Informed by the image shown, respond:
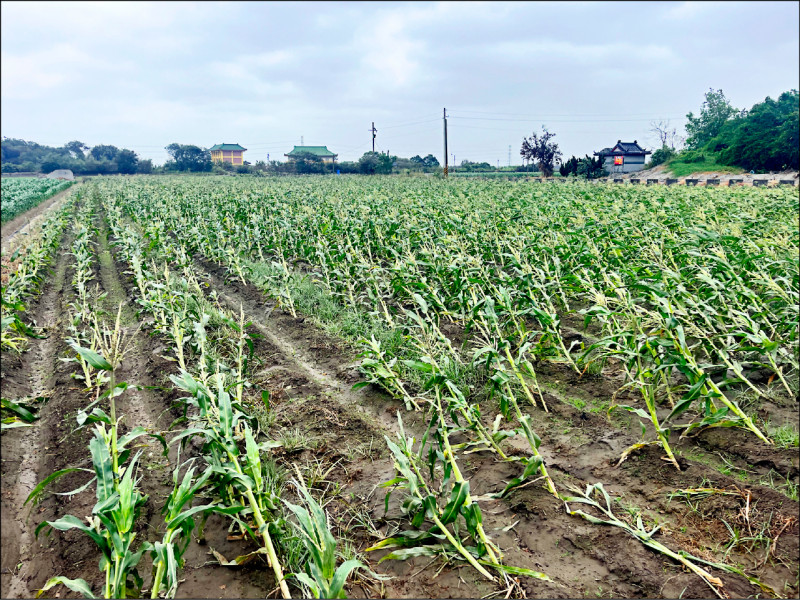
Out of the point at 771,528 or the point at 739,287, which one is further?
the point at 739,287

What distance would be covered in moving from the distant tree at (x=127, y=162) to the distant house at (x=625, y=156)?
50695 millimetres

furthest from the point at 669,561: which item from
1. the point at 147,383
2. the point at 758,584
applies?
the point at 147,383

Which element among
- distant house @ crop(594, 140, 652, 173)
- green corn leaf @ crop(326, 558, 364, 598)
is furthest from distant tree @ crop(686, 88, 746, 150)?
green corn leaf @ crop(326, 558, 364, 598)

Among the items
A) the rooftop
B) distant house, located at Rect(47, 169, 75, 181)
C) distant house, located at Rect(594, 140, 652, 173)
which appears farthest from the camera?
the rooftop

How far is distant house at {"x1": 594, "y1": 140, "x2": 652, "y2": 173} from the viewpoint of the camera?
50250 millimetres

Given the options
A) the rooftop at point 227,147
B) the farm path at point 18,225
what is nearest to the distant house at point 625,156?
the farm path at point 18,225

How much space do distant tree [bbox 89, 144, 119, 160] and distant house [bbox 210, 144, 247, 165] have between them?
10805mm

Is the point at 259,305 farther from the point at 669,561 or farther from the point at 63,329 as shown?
the point at 669,561

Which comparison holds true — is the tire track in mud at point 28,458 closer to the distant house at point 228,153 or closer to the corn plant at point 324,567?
the corn plant at point 324,567

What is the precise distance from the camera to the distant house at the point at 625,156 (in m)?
50.2

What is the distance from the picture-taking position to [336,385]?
4844 mm

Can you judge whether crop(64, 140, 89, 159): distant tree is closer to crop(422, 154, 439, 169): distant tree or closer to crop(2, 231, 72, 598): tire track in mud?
crop(422, 154, 439, 169): distant tree

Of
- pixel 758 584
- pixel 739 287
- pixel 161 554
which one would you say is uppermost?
pixel 739 287

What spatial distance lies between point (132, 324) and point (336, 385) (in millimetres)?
3639
